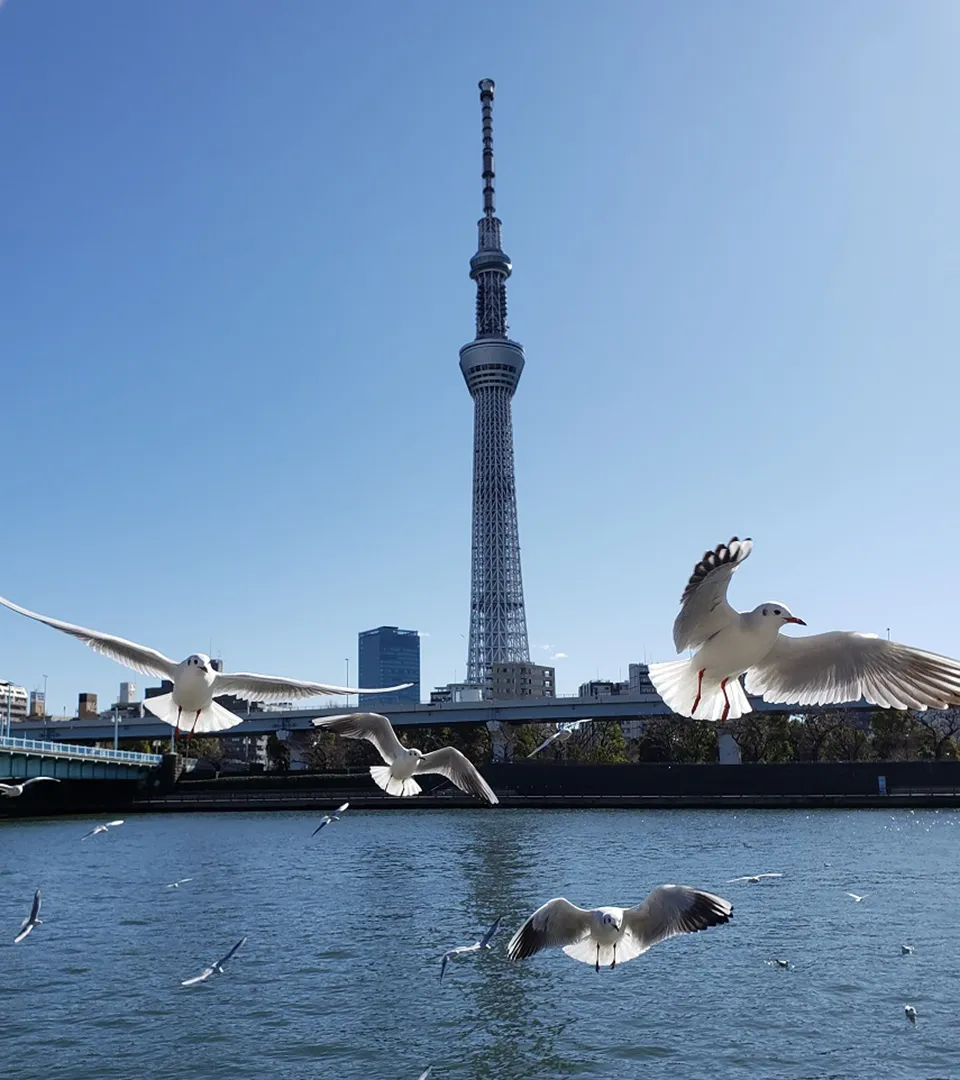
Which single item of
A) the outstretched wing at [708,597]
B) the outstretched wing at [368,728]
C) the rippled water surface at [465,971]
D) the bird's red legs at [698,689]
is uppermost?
the outstretched wing at [708,597]

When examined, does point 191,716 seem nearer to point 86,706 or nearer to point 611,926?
point 611,926

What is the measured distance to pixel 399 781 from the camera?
15.6 metres

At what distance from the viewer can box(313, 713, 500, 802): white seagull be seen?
50.4 feet

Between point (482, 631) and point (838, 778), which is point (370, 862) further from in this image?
point (482, 631)

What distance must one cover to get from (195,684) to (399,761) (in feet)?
15.3

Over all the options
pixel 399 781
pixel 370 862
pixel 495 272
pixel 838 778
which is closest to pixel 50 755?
pixel 370 862

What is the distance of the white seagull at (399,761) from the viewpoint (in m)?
15.4

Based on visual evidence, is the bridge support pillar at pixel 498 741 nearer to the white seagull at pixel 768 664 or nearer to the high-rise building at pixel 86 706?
the high-rise building at pixel 86 706

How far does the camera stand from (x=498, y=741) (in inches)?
3563

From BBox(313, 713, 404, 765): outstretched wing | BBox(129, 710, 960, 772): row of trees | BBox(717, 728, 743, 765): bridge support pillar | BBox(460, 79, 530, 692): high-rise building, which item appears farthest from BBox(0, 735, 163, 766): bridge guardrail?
BBox(460, 79, 530, 692): high-rise building

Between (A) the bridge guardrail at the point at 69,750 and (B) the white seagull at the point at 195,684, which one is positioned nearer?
(B) the white seagull at the point at 195,684

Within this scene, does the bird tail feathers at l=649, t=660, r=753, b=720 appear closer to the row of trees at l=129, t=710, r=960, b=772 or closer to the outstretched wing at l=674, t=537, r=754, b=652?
the outstretched wing at l=674, t=537, r=754, b=652

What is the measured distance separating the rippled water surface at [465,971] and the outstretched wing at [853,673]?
27.4 ft

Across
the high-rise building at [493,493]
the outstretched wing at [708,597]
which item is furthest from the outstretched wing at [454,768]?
the high-rise building at [493,493]
